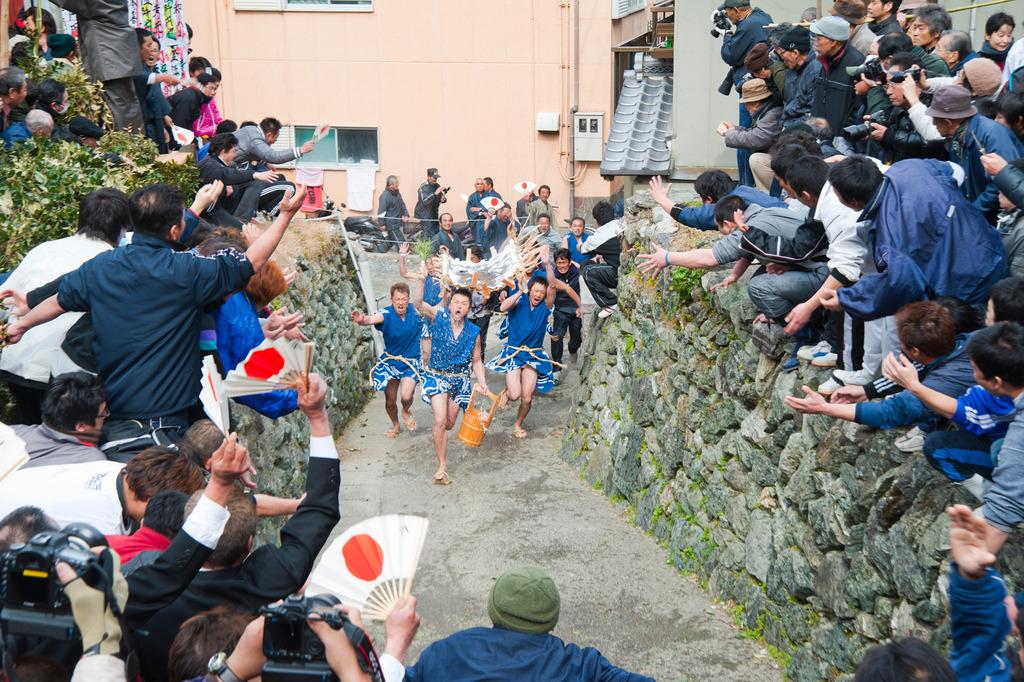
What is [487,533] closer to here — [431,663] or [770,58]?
[770,58]

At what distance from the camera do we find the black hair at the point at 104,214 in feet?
17.3

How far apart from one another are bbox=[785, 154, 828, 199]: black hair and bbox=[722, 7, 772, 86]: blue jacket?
3.35 m

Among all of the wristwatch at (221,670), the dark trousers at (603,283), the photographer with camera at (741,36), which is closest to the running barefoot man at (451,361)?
the dark trousers at (603,283)

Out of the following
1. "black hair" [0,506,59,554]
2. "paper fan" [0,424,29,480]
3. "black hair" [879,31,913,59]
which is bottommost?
"black hair" [0,506,59,554]

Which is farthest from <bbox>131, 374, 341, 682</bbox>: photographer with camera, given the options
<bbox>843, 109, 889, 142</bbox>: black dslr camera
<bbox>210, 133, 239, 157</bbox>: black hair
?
<bbox>210, 133, 239, 157</bbox>: black hair

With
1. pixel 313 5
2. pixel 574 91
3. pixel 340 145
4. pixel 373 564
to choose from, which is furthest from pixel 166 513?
pixel 313 5

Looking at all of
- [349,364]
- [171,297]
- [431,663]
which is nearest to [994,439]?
[431,663]

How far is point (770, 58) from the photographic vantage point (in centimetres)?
909

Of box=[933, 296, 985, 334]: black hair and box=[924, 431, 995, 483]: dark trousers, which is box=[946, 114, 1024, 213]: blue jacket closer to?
box=[933, 296, 985, 334]: black hair

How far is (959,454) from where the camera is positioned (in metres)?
4.52

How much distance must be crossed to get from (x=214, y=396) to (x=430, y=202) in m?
16.7

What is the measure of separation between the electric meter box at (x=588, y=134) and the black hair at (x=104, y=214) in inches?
668

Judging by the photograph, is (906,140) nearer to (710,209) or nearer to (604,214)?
(710,209)

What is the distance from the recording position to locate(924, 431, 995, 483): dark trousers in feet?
14.5
